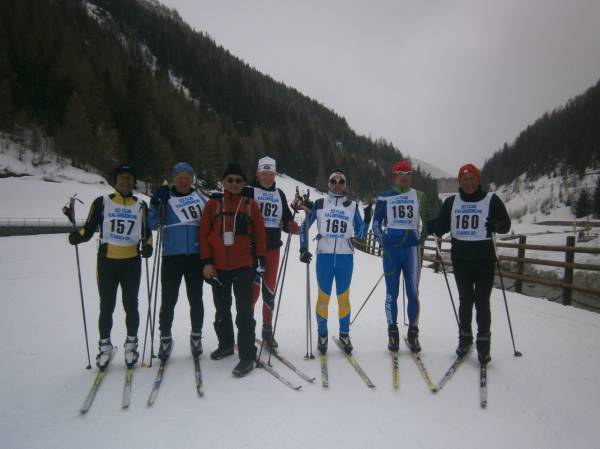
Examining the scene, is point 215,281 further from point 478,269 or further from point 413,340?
point 478,269

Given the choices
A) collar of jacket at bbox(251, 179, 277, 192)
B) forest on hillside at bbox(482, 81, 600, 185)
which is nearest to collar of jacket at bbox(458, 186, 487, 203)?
collar of jacket at bbox(251, 179, 277, 192)

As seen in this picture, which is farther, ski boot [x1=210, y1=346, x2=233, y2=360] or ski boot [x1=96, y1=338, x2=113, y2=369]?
ski boot [x1=210, y1=346, x2=233, y2=360]

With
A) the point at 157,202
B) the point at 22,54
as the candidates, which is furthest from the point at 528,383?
the point at 22,54

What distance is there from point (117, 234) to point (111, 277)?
1.63 ft

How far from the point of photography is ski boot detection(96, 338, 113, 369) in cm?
330

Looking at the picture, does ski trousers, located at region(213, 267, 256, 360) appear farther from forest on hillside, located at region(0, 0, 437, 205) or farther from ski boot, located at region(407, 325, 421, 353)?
forest on hillside, located at region(0, 0, 437, 205)

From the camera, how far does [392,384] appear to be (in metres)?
3.12

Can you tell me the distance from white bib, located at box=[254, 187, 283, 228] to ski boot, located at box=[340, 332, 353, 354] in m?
1.70

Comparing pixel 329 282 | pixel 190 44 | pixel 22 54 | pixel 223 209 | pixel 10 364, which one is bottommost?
pixel 10 364

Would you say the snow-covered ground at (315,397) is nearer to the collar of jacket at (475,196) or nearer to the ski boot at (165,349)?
the ski boot at (165,349)

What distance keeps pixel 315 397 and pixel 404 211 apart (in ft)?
8.11

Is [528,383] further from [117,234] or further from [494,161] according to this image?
[494,161]

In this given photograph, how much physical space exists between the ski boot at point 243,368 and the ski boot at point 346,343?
47.9 inches

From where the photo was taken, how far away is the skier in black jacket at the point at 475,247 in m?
3.50
